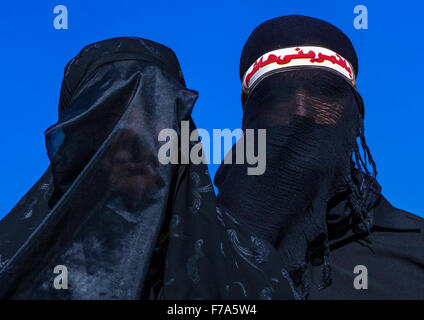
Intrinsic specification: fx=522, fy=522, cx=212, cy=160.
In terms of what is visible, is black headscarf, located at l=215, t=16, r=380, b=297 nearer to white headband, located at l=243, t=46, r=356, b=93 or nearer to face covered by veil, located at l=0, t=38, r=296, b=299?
white headband, located at l=243, t=46, r=356, b=93

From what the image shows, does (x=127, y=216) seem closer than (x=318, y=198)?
Yes

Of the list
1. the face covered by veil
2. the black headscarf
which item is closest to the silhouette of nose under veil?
the black headscarf

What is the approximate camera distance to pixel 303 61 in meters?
2.22

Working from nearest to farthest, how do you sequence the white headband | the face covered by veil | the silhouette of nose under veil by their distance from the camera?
the face covered by veil < the silhouette of nose under veil < the white headband

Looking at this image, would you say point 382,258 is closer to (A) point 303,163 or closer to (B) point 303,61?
(A) point 303,163

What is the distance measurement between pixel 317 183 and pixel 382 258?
0.44m

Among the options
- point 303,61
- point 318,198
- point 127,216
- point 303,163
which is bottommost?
point 127,216

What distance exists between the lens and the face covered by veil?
1.23 m

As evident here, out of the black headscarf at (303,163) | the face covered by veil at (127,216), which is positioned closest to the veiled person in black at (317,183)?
the black headscarf at (303,163)

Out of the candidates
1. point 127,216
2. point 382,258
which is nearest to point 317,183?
point 382,258

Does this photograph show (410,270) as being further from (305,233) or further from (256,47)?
(256,47)

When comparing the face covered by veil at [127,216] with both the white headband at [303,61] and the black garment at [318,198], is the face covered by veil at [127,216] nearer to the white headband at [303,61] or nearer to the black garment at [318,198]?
the black garment at [318,198]

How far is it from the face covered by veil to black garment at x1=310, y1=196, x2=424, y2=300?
1.88 feet

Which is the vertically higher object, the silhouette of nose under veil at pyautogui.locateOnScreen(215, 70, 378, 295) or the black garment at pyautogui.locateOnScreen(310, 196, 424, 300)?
the silhouette of nose under veil at pyautogui.locateOnScreen(215, 70, 378, 295)
